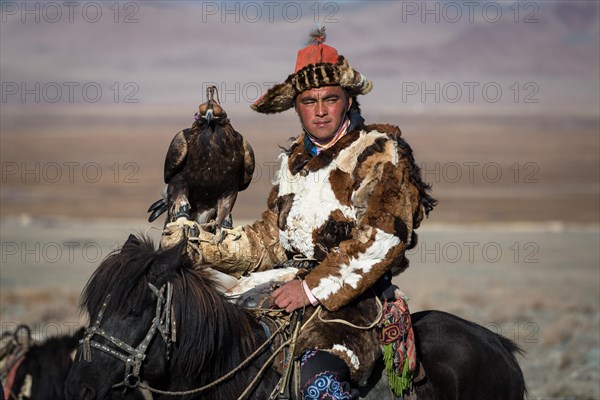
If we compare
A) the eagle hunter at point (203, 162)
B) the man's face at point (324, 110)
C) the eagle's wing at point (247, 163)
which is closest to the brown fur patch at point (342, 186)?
the man's face at point (324, 110)

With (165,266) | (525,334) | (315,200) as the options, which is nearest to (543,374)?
(525,334)

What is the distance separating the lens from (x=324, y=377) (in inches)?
179

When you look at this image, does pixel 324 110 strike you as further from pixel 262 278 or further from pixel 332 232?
pixel 262 278

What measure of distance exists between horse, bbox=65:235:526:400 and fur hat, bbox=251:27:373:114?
3.66 feet

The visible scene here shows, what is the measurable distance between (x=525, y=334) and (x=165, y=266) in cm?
1145

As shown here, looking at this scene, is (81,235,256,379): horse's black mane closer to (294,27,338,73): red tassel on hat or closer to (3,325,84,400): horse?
(294,27,338,73): red tassel on hat

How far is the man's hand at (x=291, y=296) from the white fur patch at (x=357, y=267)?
8 centimetres

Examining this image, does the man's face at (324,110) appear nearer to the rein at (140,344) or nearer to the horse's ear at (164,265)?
the horse's ear at (164,265)

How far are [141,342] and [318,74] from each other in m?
1.65

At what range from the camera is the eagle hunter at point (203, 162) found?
19.3 feet

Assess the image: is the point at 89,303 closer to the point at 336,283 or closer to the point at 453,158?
the point at 336,283

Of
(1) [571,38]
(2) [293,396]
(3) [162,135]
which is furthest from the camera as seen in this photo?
(1) [571,38]

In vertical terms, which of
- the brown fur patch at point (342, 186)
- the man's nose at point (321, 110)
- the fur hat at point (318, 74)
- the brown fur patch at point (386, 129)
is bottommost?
the brown fur patch at point (342, 186)

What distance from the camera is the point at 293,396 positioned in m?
4.64
